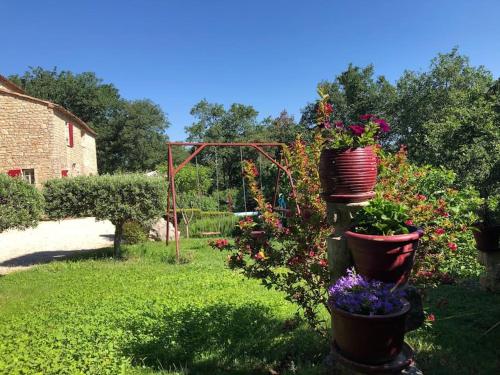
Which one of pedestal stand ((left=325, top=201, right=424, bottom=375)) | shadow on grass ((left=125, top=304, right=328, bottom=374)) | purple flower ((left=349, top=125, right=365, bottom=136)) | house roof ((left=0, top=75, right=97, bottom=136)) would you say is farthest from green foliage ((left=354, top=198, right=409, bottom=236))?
house roof ((left=0, top=75, right=97, bottom=136))

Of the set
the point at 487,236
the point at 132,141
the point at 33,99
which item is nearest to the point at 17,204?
the point at 487,236

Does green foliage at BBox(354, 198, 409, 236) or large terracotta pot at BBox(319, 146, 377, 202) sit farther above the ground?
large terracotta pot at BBox(319, 146, 377, 202)

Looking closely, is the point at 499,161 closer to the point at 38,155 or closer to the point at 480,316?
the point at 480,316

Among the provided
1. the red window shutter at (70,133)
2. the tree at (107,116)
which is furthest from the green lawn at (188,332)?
the tree at (107,116)

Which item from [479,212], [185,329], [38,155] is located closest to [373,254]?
[185,329]

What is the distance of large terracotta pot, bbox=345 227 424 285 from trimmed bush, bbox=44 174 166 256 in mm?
6856

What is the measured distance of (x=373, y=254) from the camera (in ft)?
7.22

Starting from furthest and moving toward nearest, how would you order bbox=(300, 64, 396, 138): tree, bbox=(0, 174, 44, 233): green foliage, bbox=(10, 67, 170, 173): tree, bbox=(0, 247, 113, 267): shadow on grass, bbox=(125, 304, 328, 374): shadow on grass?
bbox=(10, 67, 170, 173): tree → bbox=(300, 64, 396, 138): tree → bbox=(0, 247, 113, 267): shadow on grass → bbox=(0, 174, 44, 233): green foliage → bbox=(125, 304, 328, 374): shadow on grass

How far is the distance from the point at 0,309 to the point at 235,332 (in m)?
3.50

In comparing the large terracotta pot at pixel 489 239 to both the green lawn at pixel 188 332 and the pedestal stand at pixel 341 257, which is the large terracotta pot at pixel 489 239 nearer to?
the green lawn at pixel 188 332

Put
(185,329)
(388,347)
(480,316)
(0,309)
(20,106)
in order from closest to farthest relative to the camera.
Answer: (388,347)
(185,329)
(480,316)
(0,309)
(20,106)

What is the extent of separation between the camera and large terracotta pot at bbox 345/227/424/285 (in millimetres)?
2154

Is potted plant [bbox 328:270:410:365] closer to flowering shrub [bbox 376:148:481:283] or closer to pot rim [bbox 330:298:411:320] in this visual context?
pot rim [bbox 330:298:411:320]

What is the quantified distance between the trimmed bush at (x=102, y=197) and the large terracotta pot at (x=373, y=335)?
7.02 metres
